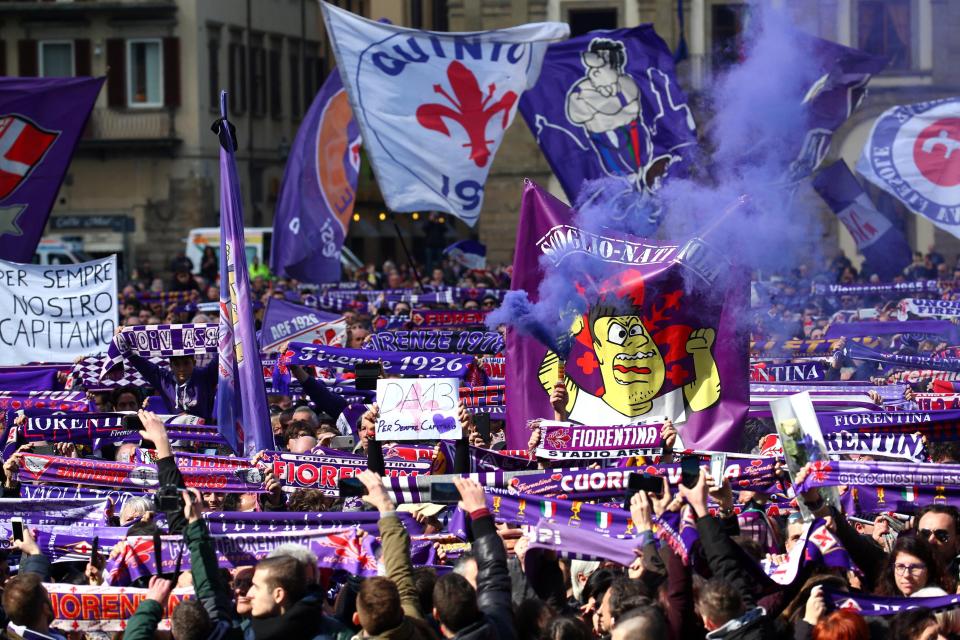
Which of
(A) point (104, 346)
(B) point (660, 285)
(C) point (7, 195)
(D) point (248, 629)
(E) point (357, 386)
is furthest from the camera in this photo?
(C) point (7, 195)

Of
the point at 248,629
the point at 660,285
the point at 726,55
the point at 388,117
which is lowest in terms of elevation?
the point at 248,629

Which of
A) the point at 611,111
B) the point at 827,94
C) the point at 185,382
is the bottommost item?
the point at 185,382

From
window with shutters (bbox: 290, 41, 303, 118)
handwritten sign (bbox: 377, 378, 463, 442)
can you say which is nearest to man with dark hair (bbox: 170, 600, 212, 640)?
handwritten sign (bbox: 377, 378, 463, 442)

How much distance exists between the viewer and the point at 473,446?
10.4 meters

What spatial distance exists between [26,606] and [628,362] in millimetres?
5051

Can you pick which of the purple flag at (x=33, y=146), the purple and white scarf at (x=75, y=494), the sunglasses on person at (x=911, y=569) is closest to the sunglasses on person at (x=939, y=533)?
the sunglasses on person at (x=911, y=569)

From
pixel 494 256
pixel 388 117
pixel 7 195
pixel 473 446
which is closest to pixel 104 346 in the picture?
pixel 7 195

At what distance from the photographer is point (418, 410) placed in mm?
10352

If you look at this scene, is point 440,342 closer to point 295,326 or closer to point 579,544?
point 295,326

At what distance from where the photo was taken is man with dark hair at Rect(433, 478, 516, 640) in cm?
662

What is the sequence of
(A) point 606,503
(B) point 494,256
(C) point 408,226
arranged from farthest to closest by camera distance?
(C) point 408,226
(B) point 494,256
(A) point 606,503

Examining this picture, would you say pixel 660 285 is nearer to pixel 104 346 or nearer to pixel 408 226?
pixel 104 346

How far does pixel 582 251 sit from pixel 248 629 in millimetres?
5297

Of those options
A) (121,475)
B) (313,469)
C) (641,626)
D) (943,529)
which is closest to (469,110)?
(121,475)
